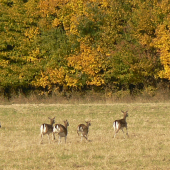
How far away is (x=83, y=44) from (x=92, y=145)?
19.1 metres

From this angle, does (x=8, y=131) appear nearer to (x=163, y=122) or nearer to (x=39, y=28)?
(x=163, y=122)

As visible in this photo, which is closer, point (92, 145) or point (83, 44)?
point (92, 145)

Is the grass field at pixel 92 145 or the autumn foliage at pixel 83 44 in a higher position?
the autumn foliage at pixel 83 44

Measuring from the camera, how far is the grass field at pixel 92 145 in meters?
11.1

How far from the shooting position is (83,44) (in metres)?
32.5

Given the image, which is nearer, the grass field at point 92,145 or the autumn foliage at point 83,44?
the grass field at point 92,145

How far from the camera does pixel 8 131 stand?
17.7m

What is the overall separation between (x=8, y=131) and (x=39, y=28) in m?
17.0

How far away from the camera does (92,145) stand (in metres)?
13.9

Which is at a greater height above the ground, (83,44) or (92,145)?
(83,44)

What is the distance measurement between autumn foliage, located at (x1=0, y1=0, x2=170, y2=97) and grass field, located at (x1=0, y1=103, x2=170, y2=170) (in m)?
8.49

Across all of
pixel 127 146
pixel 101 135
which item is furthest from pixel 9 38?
pixel 127 146

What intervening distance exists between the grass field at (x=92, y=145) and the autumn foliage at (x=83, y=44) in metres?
8.49

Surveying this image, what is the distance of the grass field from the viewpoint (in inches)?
439
